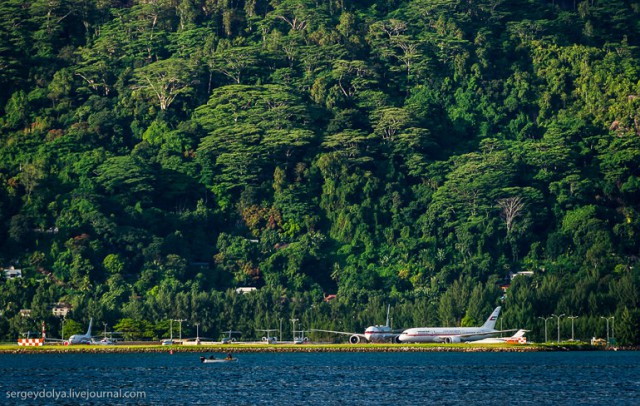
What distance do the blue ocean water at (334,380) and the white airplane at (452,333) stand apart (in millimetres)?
8692

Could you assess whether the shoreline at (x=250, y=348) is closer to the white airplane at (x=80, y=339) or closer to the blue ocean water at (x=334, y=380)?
the white airplane at (x=80, y=339)

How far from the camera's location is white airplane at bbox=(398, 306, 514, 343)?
19012 cm

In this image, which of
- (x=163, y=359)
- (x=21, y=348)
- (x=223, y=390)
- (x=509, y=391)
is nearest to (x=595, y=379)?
(x=509, y=391)

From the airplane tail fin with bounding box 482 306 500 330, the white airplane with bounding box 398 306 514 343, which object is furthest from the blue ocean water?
the airplane tail fin with bounding box 482 306 500 330

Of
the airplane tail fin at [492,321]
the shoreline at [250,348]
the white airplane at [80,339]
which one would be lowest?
the shoreline at [250,348]

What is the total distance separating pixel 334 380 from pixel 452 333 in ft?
193

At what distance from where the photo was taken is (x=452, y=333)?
191125 mm

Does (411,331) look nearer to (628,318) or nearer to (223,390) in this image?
(628,318)

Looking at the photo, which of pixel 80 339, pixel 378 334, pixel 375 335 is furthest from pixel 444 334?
pixel 80 339

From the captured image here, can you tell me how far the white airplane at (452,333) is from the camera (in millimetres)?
190125

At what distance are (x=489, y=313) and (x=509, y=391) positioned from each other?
7951cm

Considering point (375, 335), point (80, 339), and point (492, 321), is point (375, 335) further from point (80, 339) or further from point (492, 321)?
point (80, 339)

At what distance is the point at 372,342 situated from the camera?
192 meters

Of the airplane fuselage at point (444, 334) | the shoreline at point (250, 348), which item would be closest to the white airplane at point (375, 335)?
the shoreline at point (250, 348)
